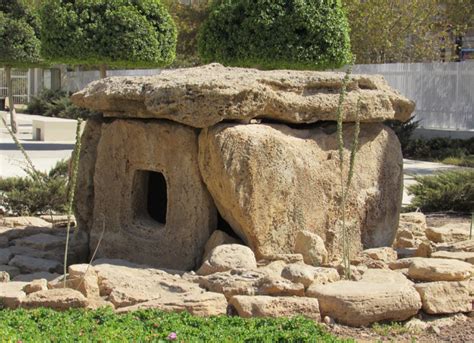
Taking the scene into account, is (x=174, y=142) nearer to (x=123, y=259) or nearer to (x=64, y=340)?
(x=123, y=259)

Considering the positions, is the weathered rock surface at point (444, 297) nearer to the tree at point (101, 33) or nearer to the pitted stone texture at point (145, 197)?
the pitted stone texture at point (145, 197)

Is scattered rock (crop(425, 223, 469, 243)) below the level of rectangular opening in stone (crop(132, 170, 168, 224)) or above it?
below

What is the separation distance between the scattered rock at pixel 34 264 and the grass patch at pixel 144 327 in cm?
176

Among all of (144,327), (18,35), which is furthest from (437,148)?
(144,327)

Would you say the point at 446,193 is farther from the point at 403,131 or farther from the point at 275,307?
the point at 403,131

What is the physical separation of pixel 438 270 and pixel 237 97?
2123mm

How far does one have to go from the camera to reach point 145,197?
864 cm

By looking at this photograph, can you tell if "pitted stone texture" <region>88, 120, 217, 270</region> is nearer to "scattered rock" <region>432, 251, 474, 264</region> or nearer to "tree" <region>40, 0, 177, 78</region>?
"scattered rock" <region>432, 251, 474, 264</region>

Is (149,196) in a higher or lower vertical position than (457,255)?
higher

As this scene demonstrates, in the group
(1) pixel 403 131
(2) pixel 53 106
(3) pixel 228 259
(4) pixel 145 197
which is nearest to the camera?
(3) pixel 228 259

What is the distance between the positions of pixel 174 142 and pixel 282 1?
35.6ft

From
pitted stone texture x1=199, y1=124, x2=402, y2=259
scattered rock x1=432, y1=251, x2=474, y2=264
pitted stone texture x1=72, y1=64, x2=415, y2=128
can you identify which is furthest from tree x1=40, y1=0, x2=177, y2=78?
scattered rock x1=432, y1=251, x2=474, y2=264

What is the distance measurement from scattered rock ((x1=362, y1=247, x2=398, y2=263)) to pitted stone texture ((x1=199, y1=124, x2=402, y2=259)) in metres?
0.17

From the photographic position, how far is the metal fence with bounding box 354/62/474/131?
2430 centimetres
